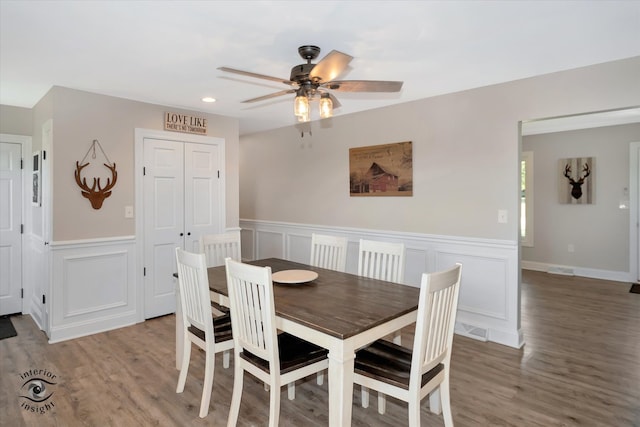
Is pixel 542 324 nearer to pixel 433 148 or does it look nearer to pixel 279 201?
pixel 433 148

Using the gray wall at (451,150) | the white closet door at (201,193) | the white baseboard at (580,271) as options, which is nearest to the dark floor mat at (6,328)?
the white closet door at (201,193)

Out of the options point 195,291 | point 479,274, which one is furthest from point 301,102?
point 479,274

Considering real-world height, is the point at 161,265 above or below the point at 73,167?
below

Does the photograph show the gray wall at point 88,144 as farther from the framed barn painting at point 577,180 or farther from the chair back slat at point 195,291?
the framed barn painting at point 577,180

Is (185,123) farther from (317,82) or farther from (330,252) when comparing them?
(317,82)

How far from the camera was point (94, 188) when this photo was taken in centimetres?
358

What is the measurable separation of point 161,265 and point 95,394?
68.1 inches

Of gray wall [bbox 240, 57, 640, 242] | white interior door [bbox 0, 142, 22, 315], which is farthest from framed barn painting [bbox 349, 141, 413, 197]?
white interior door [bbox 0, 142, 22, 315]

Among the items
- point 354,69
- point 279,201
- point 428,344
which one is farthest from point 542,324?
point 279,201

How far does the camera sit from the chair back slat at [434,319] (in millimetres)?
1689

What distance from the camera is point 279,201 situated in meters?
5.55

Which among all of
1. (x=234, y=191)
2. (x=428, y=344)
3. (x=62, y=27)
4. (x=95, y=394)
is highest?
(x=62, y=27)

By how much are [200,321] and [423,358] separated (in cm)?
138

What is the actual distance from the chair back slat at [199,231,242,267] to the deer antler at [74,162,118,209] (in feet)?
3.99
